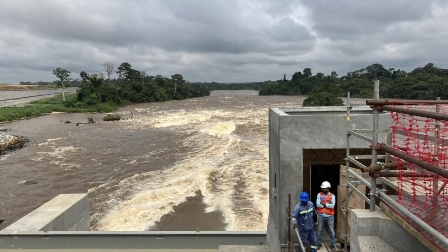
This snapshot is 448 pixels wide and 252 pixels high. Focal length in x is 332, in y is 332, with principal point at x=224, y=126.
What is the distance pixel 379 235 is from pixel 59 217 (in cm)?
777

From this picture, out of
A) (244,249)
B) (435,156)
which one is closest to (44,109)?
(244,249)

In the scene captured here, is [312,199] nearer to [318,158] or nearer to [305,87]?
[318,158]

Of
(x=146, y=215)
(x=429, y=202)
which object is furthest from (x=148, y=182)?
(x=429, y=202)

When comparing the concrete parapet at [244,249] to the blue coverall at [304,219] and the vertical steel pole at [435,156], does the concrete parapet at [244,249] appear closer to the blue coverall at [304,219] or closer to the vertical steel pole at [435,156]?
the blue coverall at [304,219]

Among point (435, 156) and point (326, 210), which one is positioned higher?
point (435, 156)

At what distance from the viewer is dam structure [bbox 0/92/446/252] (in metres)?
3.14

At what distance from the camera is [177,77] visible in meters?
93.4

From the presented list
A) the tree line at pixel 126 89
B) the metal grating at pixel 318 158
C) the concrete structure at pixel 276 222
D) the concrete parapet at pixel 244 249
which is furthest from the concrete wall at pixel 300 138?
the tree line at pixel 126 89

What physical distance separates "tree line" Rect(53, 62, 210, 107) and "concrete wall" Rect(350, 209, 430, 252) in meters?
61.9

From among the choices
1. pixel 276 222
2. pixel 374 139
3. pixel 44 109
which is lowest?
pixel 276 222

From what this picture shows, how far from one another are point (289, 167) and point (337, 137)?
90 cm

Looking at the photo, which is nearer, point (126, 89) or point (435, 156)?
point (435, 156)

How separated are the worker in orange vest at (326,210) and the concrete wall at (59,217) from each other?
640cm

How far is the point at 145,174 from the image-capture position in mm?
18781
